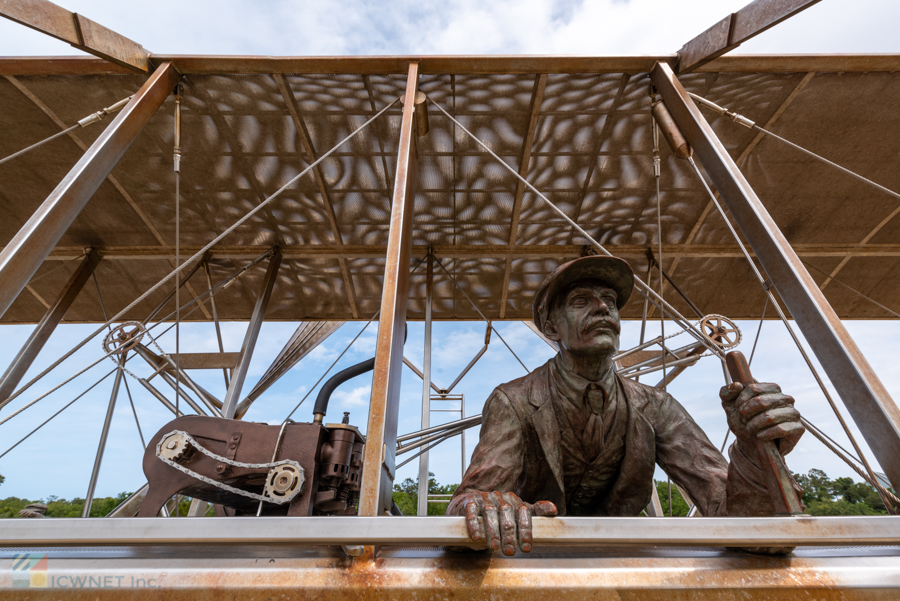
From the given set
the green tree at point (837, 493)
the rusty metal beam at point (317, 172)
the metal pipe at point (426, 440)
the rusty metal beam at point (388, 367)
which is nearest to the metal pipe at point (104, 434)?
the rusty metal beam at point (317, 172)

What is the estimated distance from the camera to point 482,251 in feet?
26.0

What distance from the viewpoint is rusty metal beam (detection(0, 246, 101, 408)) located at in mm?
6117

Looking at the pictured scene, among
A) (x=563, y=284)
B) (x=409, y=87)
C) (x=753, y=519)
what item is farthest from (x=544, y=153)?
(x=753, y=519)

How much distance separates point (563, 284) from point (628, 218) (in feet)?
16.6

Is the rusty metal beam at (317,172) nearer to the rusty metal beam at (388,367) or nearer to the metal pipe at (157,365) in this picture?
the rusty metal beam at (388,367)

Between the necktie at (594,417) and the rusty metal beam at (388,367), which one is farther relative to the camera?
the necktie at (594,417)

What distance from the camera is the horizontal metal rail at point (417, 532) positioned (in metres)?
1.68

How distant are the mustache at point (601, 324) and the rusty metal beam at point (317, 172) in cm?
436

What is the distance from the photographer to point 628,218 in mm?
7418

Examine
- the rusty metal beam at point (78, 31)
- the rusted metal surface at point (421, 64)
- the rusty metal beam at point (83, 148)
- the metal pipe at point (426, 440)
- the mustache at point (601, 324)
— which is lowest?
the mustache at point (601, 324)

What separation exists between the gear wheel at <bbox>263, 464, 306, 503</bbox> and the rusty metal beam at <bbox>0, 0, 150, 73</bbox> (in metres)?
3.70

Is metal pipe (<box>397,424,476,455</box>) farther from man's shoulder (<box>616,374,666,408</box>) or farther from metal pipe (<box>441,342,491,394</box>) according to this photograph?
man's shoulder (<box>616,374,666,408</box>)

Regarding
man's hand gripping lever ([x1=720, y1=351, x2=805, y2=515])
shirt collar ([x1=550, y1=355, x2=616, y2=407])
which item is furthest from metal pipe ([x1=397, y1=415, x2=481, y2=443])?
man's hand gripping lever ([x1=720, y1=351, x2=805, y2=515])

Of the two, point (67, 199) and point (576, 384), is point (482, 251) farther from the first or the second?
point (67, 199)
